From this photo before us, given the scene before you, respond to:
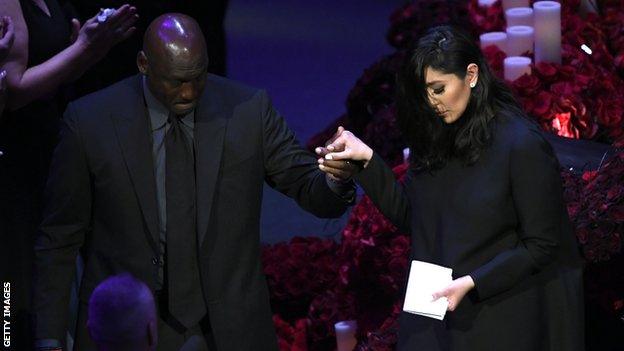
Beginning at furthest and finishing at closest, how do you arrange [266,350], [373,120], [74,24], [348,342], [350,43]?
[350,43] → [373,120] → [348,342] → [74,24] → [266,350]

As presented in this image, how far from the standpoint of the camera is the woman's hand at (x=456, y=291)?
4.24m

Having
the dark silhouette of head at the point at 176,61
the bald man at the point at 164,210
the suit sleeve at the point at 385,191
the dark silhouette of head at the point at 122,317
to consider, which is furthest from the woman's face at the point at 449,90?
the dark silhouette of head at the point at 122,317

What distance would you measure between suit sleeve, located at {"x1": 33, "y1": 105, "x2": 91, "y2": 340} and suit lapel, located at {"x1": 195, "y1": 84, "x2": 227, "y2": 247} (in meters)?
0.31

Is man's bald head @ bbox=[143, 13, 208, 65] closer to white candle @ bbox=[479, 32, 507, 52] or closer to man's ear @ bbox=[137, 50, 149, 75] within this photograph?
man's ear @ bbox=[137, 50, 149, 75]

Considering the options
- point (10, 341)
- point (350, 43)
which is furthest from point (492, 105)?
point (350, 43)

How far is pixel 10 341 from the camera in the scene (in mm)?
5172

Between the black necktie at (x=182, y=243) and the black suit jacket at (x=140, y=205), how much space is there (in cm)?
3

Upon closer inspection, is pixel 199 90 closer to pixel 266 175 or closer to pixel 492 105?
pixel 266 175

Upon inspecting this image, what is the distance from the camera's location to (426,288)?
4.30 m

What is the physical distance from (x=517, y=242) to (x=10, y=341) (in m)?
1.74

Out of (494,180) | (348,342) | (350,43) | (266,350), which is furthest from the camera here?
(350,43)

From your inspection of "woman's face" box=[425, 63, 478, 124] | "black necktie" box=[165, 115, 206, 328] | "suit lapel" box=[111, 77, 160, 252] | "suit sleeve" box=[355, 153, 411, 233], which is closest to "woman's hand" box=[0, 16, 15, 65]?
"suit lapel" box=[111, 77, 160, 252]

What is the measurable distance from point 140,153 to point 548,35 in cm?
195

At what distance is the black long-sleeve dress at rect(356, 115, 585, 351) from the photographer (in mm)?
4258
